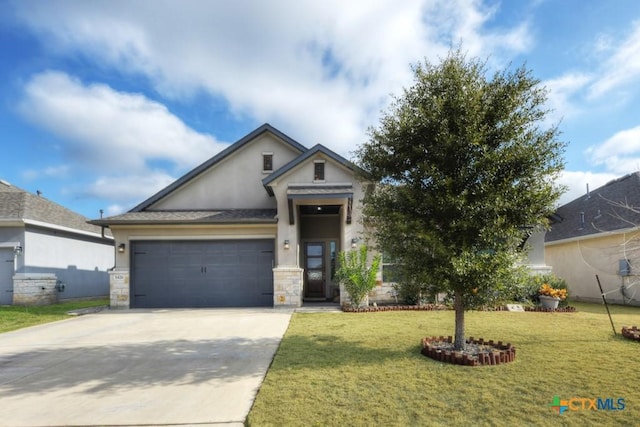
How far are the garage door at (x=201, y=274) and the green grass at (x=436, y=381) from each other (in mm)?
5424

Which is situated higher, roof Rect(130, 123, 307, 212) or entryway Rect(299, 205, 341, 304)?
roof Rect(130, 123, 307, 212)

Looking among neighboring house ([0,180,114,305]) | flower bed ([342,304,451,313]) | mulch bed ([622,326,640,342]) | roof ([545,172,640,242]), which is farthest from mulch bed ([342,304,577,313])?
neighboring house ([0,180,114,305])

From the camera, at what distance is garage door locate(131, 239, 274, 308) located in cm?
1384

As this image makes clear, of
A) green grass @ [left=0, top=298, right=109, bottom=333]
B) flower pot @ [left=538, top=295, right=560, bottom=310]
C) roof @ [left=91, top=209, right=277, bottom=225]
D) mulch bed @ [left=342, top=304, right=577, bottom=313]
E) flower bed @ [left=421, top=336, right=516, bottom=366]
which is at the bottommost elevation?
green grass @ [left=0, top=298, right=109, bottom=333]

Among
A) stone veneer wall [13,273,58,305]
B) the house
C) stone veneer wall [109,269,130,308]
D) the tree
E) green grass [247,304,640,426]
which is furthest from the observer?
stone veneer wall [13,273,58,305]

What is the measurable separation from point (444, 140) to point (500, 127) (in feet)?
3.32

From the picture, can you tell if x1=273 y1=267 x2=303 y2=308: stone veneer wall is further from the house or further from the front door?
the front door

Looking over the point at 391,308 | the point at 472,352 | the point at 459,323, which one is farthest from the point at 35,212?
the point at 472,352

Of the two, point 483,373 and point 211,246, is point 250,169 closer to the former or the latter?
point 211,246

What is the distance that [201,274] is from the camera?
13.9 metres

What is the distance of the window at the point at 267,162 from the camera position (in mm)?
15570

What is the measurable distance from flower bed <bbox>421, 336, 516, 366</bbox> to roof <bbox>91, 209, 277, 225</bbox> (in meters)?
7.79

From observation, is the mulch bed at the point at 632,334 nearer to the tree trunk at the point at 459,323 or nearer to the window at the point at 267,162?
the tree trunk at the point at 459,323

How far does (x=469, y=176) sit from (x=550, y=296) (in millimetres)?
8408
